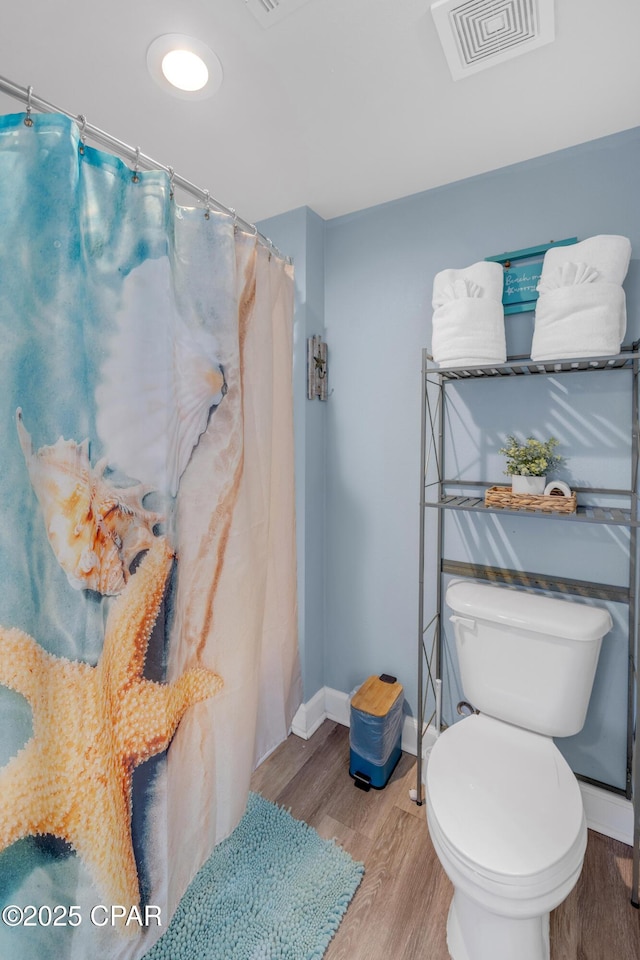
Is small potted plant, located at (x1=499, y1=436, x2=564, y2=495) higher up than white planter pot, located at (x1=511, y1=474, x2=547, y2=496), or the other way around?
small potted plant, located at (x1=499, y1=436, x2=564, y2=495)

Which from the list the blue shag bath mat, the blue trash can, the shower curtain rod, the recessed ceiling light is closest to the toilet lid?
the blue trash can

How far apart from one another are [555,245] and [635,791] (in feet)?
5.66

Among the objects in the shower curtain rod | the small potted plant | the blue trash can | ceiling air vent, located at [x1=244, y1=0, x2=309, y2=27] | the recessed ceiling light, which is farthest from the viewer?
the blue trash can

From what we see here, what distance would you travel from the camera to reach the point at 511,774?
1.20 metres

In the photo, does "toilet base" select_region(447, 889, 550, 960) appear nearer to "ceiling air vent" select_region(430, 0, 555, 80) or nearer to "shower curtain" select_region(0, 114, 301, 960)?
"shower curtain" select_region(0, 114, 301, 960)

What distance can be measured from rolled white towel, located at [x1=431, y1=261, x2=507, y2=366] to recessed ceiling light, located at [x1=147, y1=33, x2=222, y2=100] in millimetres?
901

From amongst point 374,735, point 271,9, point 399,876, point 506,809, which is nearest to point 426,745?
point 374,735

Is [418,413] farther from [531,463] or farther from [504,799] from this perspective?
[504,799]

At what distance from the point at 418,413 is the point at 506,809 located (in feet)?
4.25

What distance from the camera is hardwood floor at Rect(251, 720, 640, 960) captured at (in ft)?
3.84

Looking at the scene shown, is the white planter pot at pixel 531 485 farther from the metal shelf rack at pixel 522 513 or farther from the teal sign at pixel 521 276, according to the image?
the teal sign at pixel 521 276

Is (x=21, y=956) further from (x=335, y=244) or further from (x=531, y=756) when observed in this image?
(x=335, y=244)

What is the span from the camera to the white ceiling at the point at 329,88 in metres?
1.00

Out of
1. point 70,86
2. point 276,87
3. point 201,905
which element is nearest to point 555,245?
point 276,87
